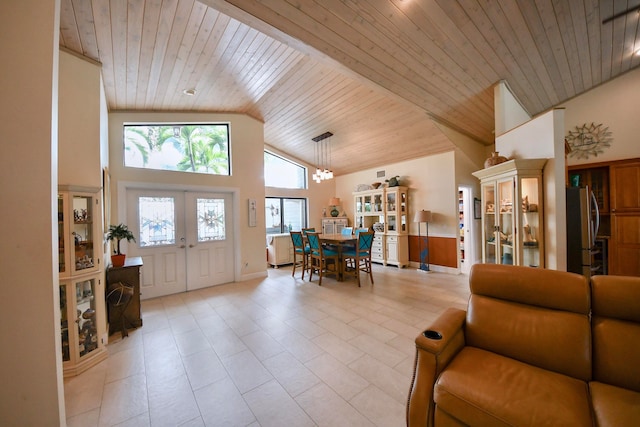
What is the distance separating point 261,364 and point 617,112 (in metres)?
6.82

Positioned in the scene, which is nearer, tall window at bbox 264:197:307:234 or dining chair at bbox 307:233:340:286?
dining chair at bbox 307:233:340:286

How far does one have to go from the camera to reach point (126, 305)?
2.74m

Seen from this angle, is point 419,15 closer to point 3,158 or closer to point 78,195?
point 3,158

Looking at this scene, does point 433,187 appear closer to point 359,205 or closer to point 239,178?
point 359,205

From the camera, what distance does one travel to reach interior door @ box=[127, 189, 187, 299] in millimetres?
3834

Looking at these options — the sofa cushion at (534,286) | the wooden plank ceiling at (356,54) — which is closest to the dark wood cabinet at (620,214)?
the wooden plank ceiling at (356,54)

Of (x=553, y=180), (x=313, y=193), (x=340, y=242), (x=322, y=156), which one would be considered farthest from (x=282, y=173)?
(x=553, y=180)

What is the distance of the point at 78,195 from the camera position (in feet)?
7.13

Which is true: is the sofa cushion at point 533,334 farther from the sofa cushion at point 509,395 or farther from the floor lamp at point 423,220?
the floor lamp at point 423,220

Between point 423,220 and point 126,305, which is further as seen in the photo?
point 423,220

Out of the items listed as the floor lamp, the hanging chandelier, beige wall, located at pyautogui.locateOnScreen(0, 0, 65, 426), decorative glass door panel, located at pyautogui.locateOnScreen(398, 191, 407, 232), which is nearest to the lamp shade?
the floor lamp

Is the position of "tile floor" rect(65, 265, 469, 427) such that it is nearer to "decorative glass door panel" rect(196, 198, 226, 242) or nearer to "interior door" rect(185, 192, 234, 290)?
"interior door" rect(185, 192, 234, 290)

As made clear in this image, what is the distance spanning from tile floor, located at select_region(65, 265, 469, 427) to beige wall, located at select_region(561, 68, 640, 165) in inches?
151

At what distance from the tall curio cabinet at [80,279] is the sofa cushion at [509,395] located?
9.45 feet
